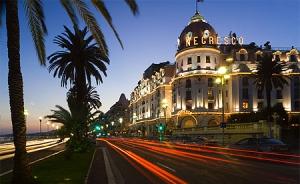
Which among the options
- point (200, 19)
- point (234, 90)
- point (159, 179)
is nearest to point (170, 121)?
point (234, 90)

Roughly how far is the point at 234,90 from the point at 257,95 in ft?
19.3

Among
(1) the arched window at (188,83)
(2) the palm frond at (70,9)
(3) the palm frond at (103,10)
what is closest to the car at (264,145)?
(3) the palm frond at (103,10)

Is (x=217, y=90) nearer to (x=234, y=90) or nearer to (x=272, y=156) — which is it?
(x=234, y=90)

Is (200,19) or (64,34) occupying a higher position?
(200,19)

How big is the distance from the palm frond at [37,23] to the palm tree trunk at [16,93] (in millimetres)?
514

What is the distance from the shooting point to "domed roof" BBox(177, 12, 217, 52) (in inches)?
3831

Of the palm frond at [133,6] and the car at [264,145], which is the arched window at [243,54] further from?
the palm frond at [133,6]

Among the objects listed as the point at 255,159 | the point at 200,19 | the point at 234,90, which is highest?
the point at 200,19

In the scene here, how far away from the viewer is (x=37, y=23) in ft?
44.6

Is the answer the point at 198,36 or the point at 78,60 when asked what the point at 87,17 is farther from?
the point at 198,36

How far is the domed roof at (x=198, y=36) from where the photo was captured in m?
97.3

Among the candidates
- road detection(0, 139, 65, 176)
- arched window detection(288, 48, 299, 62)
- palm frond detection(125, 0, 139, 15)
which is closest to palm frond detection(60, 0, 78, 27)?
palm frond detection(125, 0, 139, 15)

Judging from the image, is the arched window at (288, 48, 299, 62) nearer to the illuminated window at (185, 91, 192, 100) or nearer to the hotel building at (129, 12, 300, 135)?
the hotel building at (129, 12, 300, 135)

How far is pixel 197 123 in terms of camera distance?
3757 inches
